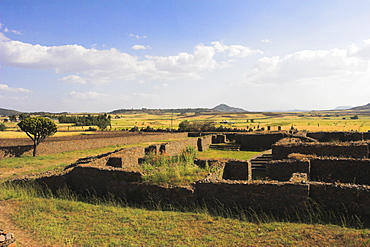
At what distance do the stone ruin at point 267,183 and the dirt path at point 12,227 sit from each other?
82.4 inches

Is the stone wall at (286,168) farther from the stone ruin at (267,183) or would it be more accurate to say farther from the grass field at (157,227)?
the grass field at (157,227)

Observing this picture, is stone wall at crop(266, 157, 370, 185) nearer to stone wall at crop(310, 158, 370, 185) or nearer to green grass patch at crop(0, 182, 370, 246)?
stone wall at crop(310, 158, 370, 185)

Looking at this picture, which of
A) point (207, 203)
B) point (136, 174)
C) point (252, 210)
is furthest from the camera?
point (136, 174)

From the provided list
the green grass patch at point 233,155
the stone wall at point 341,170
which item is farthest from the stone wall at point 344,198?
the green grass patch at point 233,155

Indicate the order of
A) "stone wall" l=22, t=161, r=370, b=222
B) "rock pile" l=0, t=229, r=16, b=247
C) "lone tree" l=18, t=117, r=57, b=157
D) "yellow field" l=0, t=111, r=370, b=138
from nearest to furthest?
"rock pile" l=0, t=229, r=16, b=247 → "stone wall" l=22, t=161, r=370, b=222 → "lone tree" l=18, t=117, r=57, b=157 → "yellow field" l=0, t=111, r=370, b=138

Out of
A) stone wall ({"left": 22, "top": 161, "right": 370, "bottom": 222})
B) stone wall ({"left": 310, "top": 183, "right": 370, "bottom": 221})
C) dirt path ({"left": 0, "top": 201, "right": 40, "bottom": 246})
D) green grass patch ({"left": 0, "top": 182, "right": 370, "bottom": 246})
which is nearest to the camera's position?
green grass patch ({"left": 0, "top": 182, "right": 370, "bottom": 246})

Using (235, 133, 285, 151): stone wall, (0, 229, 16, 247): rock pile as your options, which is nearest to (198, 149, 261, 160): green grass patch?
(235, 133, 285, 151): stone wall

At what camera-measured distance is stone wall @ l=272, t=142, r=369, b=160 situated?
13.7m

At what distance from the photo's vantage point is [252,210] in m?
7.23

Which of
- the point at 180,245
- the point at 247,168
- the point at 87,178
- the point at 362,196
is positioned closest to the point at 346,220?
the point at 362,196

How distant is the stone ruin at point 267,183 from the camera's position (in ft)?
23.2

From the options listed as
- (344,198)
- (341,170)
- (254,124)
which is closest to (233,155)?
(341,170)

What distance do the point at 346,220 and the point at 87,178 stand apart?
8.92 m

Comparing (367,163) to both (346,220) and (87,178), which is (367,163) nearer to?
(346,220)
